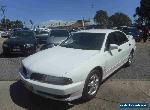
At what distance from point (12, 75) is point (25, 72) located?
2.47 metres

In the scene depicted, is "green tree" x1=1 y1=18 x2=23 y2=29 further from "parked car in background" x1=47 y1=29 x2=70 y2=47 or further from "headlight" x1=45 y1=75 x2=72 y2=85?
"headlight" x1=45 y1=75 x2=72 y2=85

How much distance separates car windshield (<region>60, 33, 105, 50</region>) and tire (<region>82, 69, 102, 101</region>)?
878 mm

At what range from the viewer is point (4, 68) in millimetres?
9586

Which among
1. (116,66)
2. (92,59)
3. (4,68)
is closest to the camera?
(92,59)

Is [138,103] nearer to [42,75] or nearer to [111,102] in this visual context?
[111,102]

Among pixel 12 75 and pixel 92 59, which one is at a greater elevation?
pixel 92 59

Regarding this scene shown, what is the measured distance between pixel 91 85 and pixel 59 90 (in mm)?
1042

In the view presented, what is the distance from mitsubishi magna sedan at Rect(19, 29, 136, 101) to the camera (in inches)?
213

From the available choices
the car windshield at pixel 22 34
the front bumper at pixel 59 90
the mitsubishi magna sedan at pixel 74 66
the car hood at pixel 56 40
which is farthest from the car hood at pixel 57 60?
the car windshield at pixel 22 34

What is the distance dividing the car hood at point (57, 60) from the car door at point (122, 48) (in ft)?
5.05

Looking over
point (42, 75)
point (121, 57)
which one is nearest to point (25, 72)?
point (42, 75)

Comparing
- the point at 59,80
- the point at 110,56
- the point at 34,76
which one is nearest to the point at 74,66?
the point at 59,80

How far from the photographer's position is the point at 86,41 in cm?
730

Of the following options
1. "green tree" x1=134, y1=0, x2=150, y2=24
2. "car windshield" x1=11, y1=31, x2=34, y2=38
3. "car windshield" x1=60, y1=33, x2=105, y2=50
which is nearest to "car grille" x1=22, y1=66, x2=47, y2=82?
"car windshield" x1=60, y1=33, x2=105, y2=50
